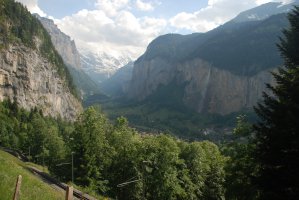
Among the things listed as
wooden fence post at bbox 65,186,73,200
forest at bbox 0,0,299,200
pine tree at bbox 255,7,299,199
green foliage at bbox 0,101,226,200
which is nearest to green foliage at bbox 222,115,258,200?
forest at bbox 0,0,299,200

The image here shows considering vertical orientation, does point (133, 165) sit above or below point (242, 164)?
below

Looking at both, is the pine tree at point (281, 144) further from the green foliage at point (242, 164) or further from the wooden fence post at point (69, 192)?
the wooden fence post at point (69, 192)

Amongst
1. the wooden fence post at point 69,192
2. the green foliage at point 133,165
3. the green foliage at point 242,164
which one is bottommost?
the green foliage at point 133,165

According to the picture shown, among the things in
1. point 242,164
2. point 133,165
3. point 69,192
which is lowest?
point 133,165

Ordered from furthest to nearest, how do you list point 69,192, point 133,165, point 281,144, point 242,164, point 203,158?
point 203,158 < point 133,165 < point 242,164 < point 281,144 < point 69,192

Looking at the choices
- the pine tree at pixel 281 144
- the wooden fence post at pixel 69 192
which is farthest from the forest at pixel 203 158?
the wooden fence post at pixel 69 192

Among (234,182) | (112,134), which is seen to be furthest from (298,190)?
(112,134)

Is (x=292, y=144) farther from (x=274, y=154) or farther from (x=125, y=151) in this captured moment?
(x=125, y=151)

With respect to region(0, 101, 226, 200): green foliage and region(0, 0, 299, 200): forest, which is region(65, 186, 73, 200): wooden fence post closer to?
region(0, 0, 299, 200): forest

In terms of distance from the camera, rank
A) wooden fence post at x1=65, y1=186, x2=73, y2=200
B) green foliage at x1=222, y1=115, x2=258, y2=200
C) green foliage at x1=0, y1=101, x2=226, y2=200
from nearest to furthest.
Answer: wooden fence post at x1=65, y1=186, x2=73, y2=200 < green foliage at x1=222, y1=115, x2=258, y2=200 < green foliage at x1=0, y1=101, x2=226, y2=200

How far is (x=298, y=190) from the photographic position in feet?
72.6

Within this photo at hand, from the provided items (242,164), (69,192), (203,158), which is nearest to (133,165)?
(203,158)

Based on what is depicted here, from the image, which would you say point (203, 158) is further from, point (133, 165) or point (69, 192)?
point (69, 192)

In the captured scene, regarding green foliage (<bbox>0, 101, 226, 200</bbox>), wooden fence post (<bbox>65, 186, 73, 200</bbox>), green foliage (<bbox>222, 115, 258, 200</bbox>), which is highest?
wooden fence post (<bbox>65, 186, 73, 200</bbox>)
